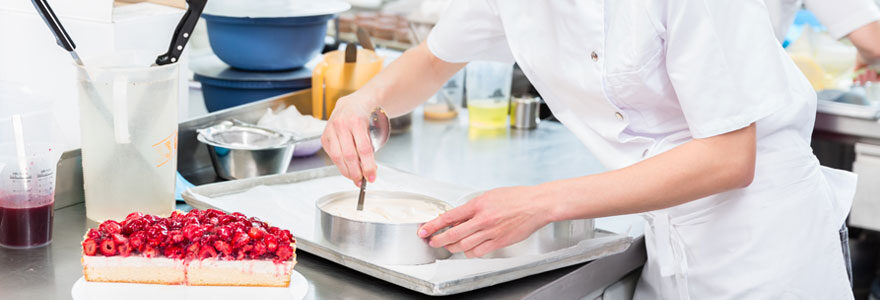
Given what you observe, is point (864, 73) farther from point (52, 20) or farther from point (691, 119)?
point (52, 20)

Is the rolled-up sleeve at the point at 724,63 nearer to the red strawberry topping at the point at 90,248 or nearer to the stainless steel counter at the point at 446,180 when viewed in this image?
the stainless steel counter at the point at 446,180

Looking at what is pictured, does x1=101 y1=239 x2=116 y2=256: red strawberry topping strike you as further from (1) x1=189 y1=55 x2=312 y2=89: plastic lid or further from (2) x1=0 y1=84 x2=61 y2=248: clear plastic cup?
(1) x1=189 y1=55 x2=312 y2=89: plastic lid

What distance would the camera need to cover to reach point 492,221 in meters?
1.32

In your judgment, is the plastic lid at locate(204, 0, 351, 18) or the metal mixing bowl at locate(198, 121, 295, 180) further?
the plastic lid at locate(204, 0, 351, 18)

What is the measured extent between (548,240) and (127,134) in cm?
73

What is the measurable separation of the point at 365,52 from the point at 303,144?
43cm

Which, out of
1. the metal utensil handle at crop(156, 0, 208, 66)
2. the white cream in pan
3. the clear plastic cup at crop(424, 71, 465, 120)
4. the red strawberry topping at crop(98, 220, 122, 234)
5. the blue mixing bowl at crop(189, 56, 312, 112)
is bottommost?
the clear plastic cup at crop(424, 71, 465, 120)

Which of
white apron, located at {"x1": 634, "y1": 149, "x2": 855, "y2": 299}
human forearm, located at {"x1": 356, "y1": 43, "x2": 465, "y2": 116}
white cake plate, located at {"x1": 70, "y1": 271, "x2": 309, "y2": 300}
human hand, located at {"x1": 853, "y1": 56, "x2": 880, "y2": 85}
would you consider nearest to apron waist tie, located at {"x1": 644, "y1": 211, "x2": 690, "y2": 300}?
white apron, located at {"x1": 634, "y1": 149, "x2": 855, "y2": 299}

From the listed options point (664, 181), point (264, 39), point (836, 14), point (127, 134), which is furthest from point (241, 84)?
point (836, 14)

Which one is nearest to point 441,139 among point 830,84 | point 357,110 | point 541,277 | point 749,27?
point 357,110

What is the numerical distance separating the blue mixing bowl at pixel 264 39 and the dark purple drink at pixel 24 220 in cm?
95

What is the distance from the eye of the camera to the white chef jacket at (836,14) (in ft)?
7.72

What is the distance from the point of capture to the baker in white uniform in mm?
1258

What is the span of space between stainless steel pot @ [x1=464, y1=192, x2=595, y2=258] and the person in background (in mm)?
1143
